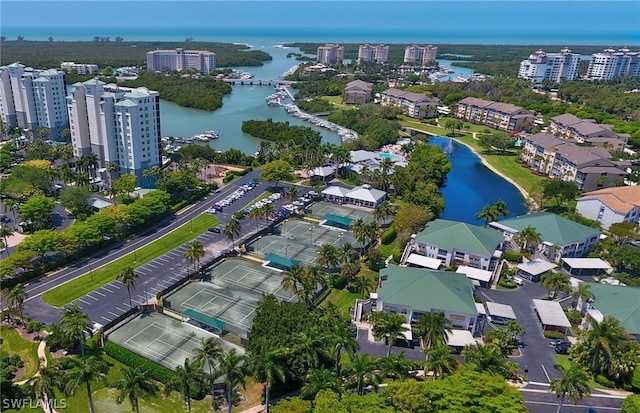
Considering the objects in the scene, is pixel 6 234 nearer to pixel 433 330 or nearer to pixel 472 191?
pixel 433 330

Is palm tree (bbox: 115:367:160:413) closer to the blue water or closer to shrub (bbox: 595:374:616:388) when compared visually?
shrub (bbox: 595:374:616:388)

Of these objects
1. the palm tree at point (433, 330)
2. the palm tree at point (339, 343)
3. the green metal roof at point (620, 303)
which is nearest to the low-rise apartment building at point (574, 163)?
the green metal roof at point (620, 303)


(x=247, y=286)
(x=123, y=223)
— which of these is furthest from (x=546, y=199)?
(x=123, y=223)

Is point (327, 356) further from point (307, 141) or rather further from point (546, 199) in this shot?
point (307, 141)

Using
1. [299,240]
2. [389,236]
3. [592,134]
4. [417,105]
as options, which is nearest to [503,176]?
[592,134]

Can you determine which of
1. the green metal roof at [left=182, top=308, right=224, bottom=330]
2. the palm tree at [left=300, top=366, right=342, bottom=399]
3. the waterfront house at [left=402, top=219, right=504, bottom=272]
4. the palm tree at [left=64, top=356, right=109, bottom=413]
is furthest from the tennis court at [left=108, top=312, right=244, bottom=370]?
the waterfront house at [left=402, top=219, right=504, bottom=272]

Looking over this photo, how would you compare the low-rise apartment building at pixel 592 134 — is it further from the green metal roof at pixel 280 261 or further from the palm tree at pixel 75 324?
the palm tree at pixel 75 324
